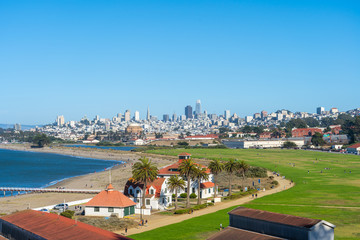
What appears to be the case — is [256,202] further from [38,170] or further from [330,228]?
[38,170]

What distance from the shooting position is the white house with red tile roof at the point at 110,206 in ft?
161

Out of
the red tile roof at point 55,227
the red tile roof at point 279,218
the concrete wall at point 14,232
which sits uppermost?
the red tile roof at point 279,218

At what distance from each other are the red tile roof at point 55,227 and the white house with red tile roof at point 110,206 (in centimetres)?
1192

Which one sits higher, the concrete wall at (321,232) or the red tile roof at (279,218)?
the red tile roof at (279,218)

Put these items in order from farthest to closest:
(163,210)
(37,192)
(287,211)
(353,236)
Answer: (37,192) < (163,210) < (287,211) < (353,236)

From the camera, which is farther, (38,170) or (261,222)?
(38,170)

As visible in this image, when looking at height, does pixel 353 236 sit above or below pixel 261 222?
below

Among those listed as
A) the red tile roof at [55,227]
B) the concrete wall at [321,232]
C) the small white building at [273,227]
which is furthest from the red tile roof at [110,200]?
the concrete wall at [321,232]

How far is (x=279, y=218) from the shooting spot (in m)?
29.7

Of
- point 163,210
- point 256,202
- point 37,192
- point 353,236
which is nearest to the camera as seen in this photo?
point 353,236

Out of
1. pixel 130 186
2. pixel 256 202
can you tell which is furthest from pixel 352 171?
pixel 130 186

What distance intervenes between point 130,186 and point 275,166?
6372 centimetres

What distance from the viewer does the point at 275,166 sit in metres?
113

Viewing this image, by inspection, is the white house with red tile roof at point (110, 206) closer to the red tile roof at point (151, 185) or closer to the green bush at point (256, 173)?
the red tile roof at point (151, 185)
